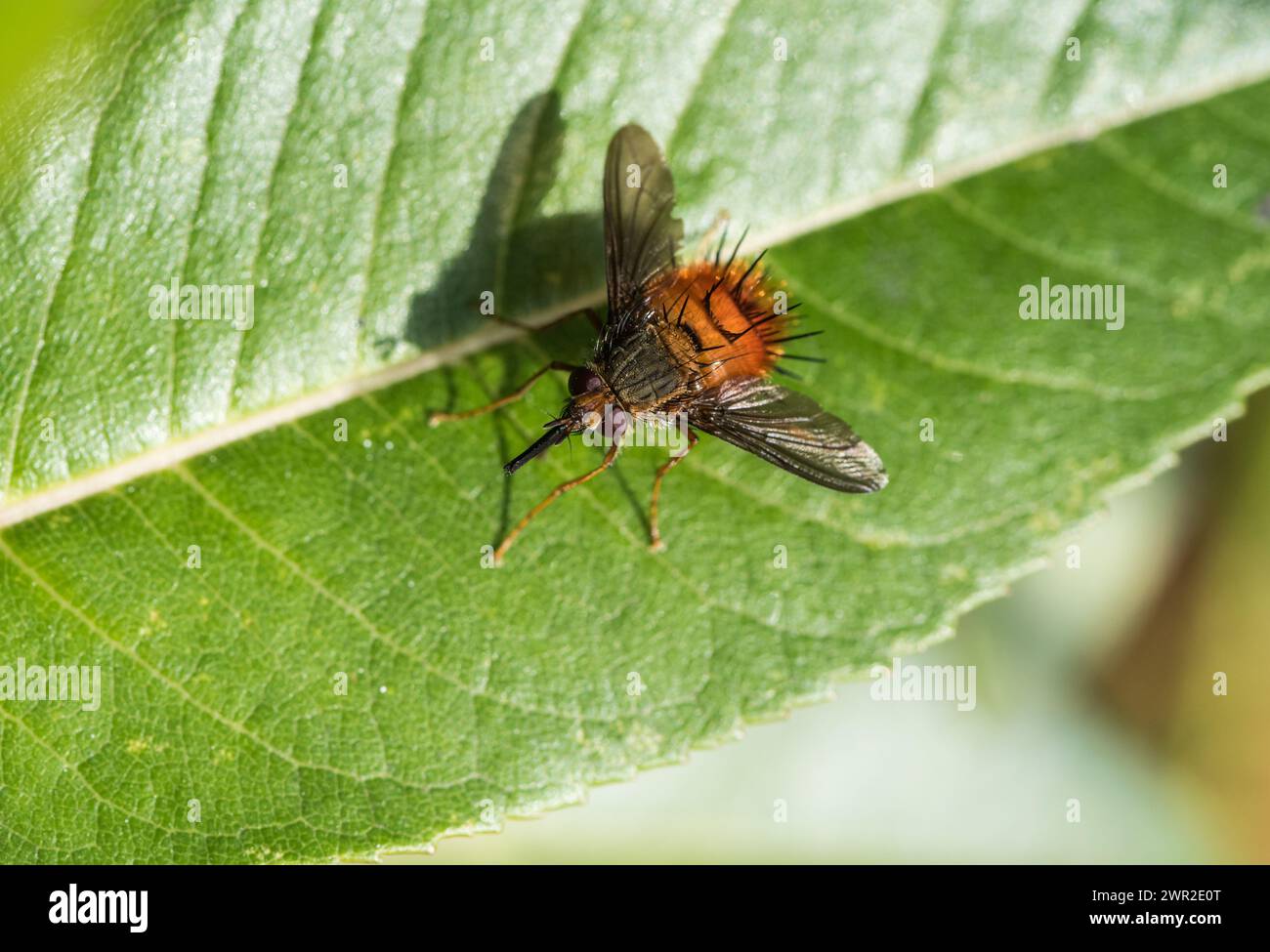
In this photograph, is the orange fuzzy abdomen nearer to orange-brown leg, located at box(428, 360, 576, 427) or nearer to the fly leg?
the fly leg

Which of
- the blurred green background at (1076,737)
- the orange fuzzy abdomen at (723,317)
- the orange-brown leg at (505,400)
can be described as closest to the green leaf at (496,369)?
the orange-brown leg at (505,400)

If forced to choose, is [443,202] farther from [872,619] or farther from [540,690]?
[872,619]

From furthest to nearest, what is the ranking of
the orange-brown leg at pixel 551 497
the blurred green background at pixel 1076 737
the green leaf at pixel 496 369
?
1. the blurred green background at pixel 1076 737
2. the orange-brown leg at pixel 551 497
3. the green leaf at pixel 496 369

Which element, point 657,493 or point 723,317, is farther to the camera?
point 723,317

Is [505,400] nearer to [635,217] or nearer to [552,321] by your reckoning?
[552,321]

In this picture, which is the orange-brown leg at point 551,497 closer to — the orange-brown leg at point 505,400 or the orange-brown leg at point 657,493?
the orange-brown leg at point 657,493

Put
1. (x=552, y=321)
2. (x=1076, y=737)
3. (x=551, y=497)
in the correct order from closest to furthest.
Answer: (x=551, y=497) → (x=552, y=321) → (x=1076, y=737)

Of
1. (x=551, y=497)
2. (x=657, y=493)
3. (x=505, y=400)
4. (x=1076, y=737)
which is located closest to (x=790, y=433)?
(x=657, y=493)

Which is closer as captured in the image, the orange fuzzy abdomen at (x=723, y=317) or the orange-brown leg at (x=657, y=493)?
the orange-brown leg at (x=657, y=493)
